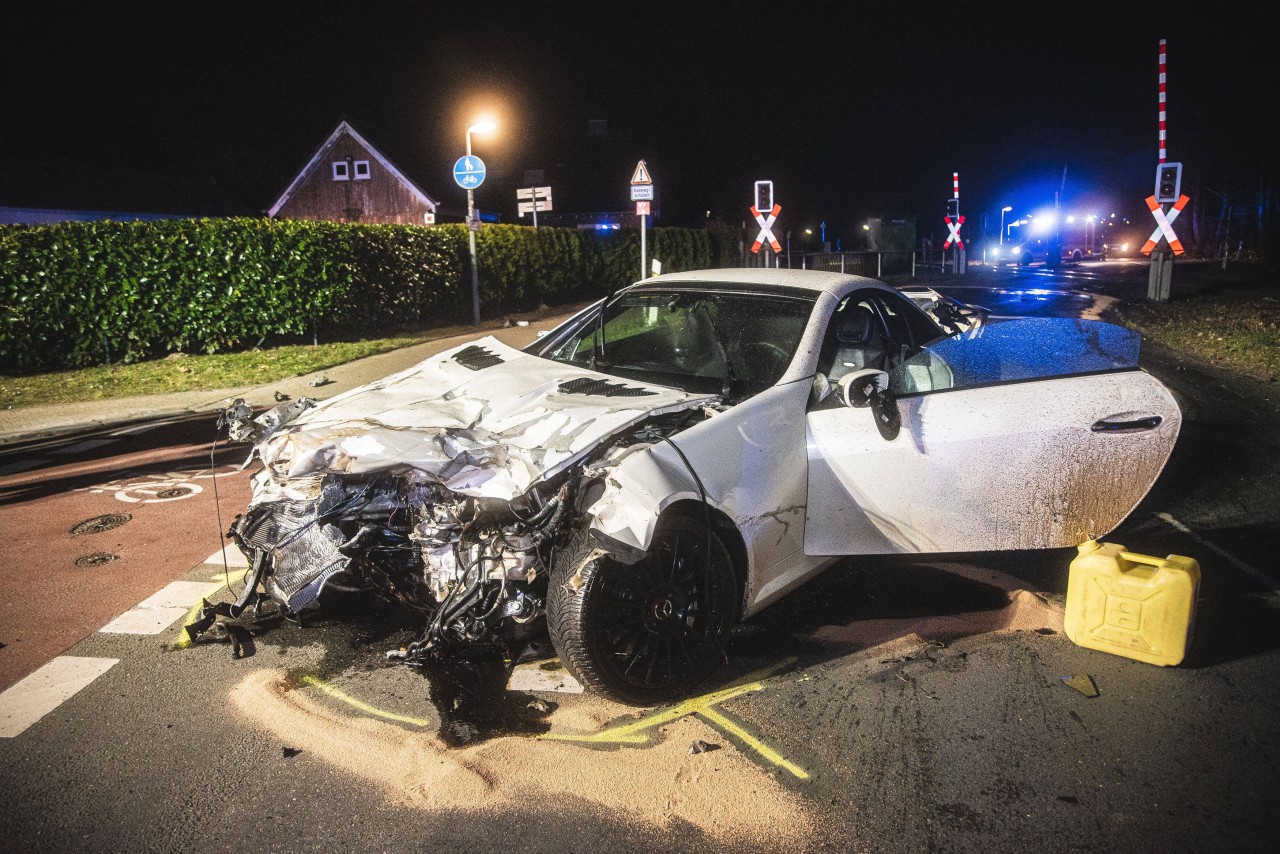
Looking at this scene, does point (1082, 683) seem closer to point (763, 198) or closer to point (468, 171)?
point (763, 198)

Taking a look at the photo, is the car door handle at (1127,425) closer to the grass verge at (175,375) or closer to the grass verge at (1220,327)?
the grass verge at (1220,327)

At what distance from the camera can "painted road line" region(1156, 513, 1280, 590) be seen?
4.24 m

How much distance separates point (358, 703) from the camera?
337 centimetres

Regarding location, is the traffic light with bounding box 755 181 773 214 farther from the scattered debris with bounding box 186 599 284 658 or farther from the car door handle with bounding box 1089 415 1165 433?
the scattered debris with bounding box 186 599 284 658

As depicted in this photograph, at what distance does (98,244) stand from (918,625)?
1310 centimetres

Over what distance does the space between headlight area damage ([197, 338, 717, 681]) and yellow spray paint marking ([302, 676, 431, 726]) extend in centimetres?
26

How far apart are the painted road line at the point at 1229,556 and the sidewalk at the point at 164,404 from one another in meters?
7.90

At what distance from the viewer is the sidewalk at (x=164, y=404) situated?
9.26m

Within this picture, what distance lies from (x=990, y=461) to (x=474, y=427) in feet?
7.49

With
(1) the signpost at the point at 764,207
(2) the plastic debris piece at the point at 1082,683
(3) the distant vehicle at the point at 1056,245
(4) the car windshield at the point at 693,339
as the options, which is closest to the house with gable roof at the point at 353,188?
(1) the signpost at the point at 764,207

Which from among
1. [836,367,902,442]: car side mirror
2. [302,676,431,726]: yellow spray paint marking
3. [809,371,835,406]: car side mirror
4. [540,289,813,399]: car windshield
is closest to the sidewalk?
[540,289,813,399]: car windshield

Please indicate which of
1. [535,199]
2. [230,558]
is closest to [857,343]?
[230,558]

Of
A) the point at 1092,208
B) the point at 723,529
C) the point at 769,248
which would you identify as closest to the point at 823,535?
the point at 723,529

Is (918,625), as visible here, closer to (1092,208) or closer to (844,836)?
→ (844,836)
